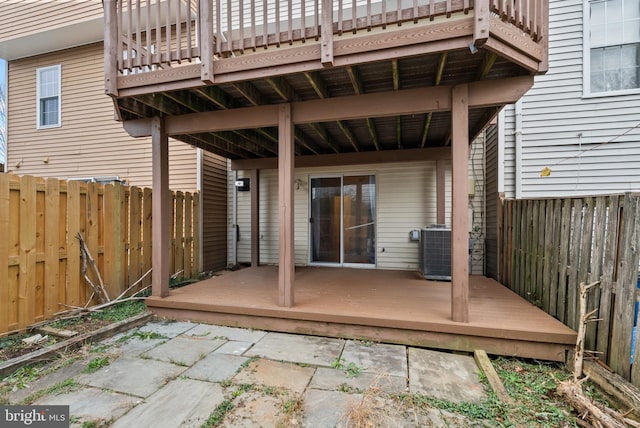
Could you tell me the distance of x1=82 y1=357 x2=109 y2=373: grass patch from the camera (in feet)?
8.05

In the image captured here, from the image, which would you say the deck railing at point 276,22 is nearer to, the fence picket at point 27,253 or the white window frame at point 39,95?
the fence picket at point 27,253

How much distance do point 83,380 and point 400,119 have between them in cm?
450

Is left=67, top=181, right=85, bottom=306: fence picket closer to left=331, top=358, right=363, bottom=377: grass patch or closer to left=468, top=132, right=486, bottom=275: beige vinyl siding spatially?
left=331, top=358, right=363, bottom=377: grass patch

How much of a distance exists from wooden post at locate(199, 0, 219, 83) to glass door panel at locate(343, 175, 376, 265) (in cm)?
375

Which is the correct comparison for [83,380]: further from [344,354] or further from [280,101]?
[280,101]

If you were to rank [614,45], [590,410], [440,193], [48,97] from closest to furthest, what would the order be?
1. [590,410]
2. [614,45]
3. [440,193]
4. [48,97]

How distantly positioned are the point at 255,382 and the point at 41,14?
364 inches

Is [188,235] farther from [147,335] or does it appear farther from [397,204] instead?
[397,204]

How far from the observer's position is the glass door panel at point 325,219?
622cm

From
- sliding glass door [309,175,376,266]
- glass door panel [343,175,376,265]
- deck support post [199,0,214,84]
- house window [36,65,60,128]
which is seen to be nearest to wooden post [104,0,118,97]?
deck support post [199,0,214,84]

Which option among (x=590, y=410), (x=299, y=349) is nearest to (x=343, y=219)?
(x=299, y=349)

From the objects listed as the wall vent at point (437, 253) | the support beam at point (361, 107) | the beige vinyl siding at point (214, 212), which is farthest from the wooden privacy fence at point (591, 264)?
the beige vinyl siding at point (214, 212)

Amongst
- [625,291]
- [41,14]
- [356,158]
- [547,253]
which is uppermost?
[41,14]

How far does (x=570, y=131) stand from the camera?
461cm
